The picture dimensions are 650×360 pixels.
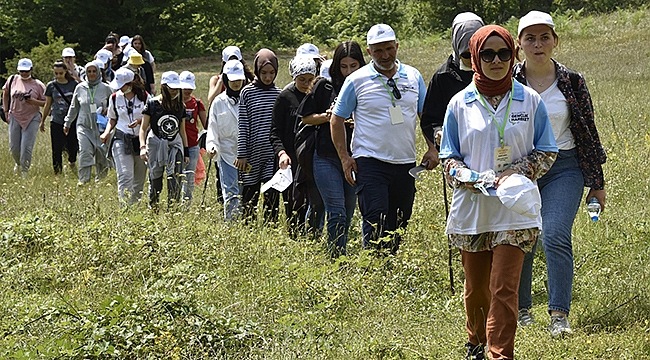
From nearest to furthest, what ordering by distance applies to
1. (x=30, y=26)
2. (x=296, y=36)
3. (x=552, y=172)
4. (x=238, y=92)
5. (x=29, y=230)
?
(x=552, y=172) → (x=29, y=230) → (x=238, y=92) → (x=30, y=26) → (x=296, y=36)

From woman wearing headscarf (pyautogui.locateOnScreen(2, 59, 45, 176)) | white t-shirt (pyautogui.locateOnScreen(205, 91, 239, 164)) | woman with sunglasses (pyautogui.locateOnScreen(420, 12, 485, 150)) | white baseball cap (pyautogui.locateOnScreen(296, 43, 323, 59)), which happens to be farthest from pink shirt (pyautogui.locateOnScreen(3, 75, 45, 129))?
woman with sunglasses (pyautogui.locateOnScreen(420, 12, 485, 150))

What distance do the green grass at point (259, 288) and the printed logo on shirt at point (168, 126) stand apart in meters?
0.90

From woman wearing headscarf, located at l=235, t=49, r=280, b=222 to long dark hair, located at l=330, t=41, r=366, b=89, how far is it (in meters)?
1.19

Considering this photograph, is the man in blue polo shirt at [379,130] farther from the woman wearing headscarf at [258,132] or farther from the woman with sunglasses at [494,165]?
the woman with sunglasses at [494,165]

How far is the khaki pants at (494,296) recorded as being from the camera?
504cm

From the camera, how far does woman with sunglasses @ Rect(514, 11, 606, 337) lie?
19.6 feet

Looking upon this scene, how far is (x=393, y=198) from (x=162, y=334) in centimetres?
255

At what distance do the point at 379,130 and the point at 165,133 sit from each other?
359 cm

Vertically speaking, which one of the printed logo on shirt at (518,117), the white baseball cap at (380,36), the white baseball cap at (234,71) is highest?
the white baseball cap at (380,36)

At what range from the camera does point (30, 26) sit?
4938 cm

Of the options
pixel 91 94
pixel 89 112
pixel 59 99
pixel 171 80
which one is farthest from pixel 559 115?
pixel 59 99

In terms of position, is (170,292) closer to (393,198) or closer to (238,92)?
(393,198)

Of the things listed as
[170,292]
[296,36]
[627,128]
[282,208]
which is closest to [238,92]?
[282,208]

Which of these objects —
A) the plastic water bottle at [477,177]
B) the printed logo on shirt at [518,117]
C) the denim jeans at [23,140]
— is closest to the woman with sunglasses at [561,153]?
the printed logo on shirt at [518,117]
